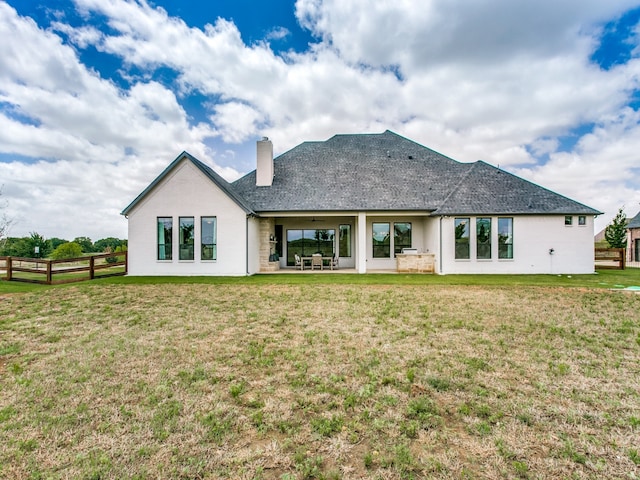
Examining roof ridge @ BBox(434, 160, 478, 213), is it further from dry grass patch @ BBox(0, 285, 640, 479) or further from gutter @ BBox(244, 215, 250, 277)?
dry grass patch @ BBox(0, 285, 640, 479)

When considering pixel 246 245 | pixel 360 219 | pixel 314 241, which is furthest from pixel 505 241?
pixel 246 245

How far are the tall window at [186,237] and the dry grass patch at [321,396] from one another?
26.5 ft

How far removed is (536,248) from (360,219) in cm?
861

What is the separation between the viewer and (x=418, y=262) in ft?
52.5

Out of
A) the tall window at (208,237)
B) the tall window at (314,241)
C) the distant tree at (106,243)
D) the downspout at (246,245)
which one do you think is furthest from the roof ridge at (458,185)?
the distant tree at (106,243)

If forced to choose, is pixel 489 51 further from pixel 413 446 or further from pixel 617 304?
pixel 413 446

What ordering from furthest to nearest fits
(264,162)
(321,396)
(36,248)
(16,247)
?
1. (16,247)
2. (36,248)
3. (264,162)
4. (321,396)

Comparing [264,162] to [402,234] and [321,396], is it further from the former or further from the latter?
[321,396]

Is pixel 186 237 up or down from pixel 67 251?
up

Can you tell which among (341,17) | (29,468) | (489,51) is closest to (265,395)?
(29,468)

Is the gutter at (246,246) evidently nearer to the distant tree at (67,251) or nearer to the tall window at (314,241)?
the tall window at (314,241)

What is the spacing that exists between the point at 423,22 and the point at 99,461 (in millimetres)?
15180

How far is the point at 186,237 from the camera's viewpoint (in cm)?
1503

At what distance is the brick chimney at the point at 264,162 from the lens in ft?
58.4
